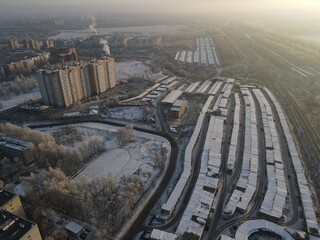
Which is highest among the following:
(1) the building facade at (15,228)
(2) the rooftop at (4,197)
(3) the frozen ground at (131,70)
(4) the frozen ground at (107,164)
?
(1) the building facade at (15,228)

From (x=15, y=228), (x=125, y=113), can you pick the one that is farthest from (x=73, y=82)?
(x=15, y=228)

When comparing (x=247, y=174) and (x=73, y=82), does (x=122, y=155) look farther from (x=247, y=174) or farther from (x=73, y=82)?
(x=73, y=82)

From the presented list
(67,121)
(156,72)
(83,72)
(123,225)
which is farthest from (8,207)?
(156,72)

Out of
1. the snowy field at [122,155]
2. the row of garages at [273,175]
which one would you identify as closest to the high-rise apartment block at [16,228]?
the snowy field at [122,155]

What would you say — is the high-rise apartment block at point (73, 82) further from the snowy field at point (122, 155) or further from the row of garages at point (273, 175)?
the row of garages at point (273, 175)

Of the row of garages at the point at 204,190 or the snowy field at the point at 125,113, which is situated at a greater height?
the row of garages at the point at 204,190

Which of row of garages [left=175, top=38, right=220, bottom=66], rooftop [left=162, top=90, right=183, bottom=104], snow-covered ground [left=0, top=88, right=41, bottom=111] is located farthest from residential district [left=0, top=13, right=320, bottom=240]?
row of garages [left=175, top=38, right=220, bottom=66]

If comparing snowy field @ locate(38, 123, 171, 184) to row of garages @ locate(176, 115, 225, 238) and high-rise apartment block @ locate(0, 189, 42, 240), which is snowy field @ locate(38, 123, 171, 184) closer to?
row of garages @ locate(176, 115, 225, 238)
